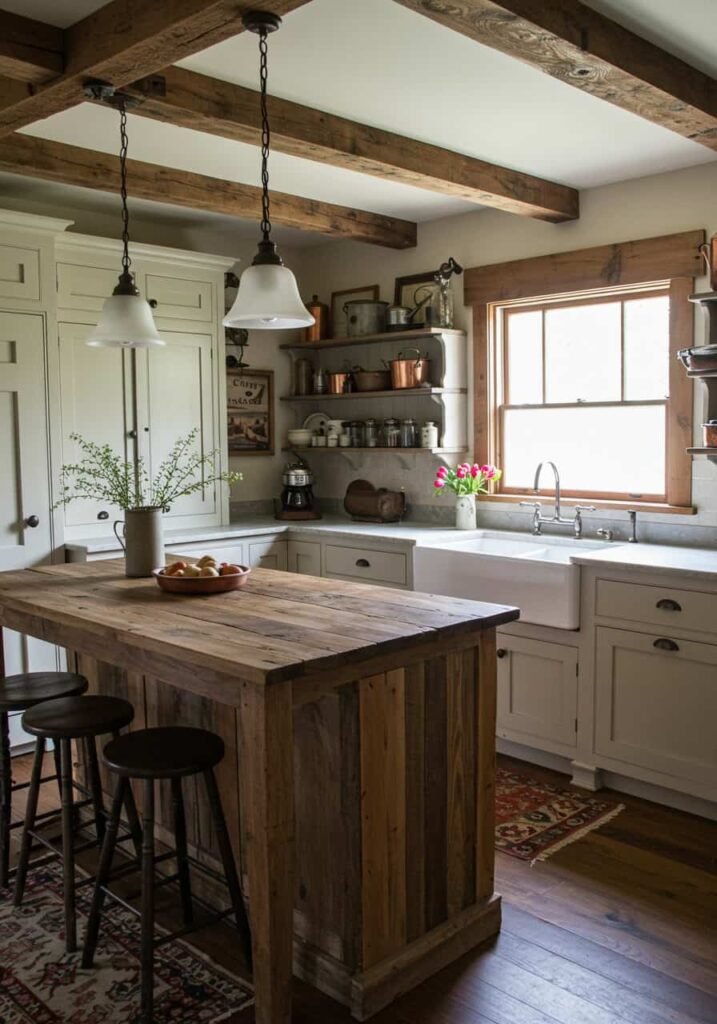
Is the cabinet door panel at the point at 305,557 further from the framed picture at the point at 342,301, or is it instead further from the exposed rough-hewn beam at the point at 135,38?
the exposed rough-hewn beam at the point at 135,38

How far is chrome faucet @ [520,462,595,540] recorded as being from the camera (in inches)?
170

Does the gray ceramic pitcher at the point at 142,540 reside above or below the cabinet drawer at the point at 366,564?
above

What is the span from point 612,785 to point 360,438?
244cm

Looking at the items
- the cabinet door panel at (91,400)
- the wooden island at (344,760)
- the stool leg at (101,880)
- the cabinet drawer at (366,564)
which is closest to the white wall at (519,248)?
the cabinet drawer at (366,564)

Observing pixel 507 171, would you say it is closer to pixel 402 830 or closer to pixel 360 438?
pixel 360 438

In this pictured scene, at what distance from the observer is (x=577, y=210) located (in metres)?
4.32

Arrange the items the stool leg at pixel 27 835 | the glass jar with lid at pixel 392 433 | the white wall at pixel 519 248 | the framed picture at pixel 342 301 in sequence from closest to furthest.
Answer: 1. the stool leg at pixel 27 835
2. the white wall at pixel 519 248
3. the glass jar with lid at pixel 392 433
4. the framed picture at pixel 342 301

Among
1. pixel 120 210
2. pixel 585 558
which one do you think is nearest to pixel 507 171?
pixel 585 558

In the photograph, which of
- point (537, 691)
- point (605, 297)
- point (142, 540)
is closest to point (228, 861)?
point (142, 540)

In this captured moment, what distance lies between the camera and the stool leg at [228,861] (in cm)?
242

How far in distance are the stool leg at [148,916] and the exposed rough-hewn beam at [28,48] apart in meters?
2.02

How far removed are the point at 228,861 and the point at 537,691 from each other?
5.89 ft

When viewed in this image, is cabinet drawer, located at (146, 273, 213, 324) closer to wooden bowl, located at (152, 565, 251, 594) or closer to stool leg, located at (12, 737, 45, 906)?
wooden bowl, located at (152, 565, 251, 594)

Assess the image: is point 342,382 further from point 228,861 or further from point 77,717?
point 228,861
